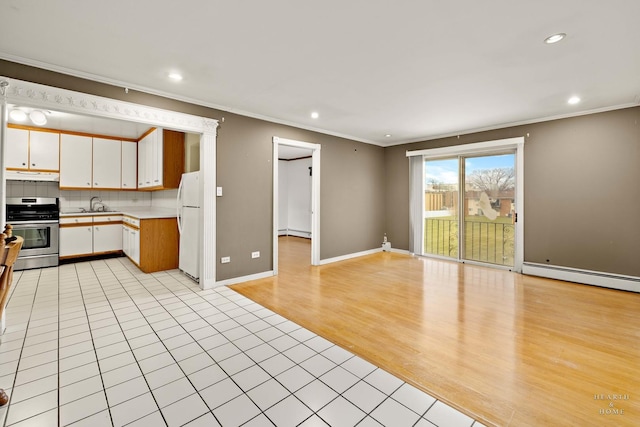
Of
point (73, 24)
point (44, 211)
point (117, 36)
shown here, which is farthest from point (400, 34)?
point (44, 211)

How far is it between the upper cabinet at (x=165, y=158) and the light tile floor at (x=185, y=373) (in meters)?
2.38

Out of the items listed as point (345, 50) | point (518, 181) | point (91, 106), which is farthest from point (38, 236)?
point (518, 181)

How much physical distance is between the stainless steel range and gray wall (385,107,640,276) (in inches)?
317

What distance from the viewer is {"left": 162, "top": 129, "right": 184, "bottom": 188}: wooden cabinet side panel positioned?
16.2 ft

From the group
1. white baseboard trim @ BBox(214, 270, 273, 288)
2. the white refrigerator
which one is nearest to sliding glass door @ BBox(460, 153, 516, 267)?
white baseboard trim @ BBox(214, 270, 273, 288)

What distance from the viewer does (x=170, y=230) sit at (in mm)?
4883

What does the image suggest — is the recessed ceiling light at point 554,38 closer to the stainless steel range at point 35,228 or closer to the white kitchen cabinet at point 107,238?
the white kitchen cabinet at point 107,238

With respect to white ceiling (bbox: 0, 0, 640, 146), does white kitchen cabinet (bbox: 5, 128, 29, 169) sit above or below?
below

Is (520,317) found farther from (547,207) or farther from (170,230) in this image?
(170,230)

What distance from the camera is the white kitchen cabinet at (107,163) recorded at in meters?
5.72

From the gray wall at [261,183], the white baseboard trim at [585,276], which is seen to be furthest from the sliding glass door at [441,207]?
the white baseboard trim at [585,276]

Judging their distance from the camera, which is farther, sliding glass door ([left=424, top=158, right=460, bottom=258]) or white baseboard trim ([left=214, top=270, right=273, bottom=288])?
sliding glass door ([left=424, top=158, right=460, bottom=258])

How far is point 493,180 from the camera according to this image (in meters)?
5.32

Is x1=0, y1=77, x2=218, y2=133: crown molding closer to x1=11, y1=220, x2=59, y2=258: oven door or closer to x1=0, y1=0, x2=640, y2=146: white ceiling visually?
x1=0, y1=0, x2=640, y2=146: white ceiling
